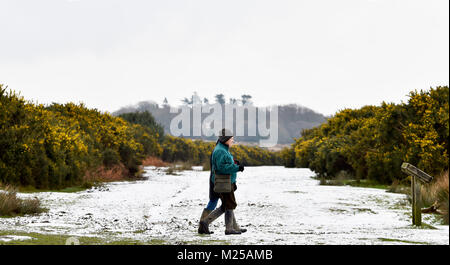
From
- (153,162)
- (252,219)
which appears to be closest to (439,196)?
(252,219)

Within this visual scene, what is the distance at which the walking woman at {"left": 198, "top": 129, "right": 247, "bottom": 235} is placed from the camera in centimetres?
830

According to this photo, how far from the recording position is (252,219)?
1227 cm

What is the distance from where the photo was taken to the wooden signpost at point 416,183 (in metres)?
10.4

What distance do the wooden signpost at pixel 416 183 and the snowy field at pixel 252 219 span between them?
368 mm

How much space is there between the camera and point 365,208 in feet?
47.7

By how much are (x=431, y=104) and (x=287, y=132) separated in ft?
468

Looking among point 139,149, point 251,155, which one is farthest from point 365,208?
point 251,155

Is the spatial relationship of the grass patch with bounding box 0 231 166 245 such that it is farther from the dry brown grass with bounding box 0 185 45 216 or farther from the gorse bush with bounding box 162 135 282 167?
the gorse bush with bounding box 162 135 282 167

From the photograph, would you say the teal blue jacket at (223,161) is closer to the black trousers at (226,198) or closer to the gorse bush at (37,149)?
the black trousers at (226,198)

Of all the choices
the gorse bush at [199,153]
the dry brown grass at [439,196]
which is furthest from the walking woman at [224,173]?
the gorse bush at [199,153]

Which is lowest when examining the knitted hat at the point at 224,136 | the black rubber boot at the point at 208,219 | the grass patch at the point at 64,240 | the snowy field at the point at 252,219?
the snowy field at the point at 252,219

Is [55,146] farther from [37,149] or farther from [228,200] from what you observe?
[228,200]

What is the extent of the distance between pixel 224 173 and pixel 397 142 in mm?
15066
